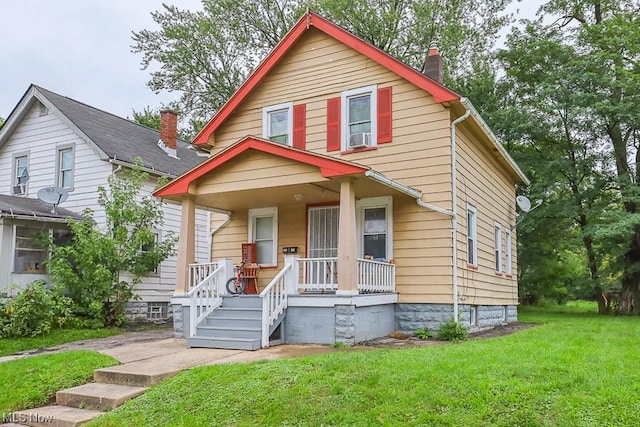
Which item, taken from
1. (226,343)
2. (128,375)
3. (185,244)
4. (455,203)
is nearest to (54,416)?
(128,375)

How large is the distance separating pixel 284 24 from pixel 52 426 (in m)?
24.5

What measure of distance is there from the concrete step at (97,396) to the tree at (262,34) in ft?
65.9

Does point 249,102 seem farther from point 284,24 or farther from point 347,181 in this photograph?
point 284,24

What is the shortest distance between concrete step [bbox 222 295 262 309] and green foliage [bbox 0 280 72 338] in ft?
14.6

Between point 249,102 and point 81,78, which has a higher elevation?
point 81,78

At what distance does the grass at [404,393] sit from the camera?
4.79 meters

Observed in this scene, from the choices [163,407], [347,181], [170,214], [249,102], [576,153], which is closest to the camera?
[163,407]

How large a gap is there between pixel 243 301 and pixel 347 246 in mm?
2388

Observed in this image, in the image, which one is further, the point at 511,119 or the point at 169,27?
the point at 169,27

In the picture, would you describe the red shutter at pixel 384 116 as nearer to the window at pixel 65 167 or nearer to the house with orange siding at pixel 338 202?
the house with orange siding at pixel 338 202

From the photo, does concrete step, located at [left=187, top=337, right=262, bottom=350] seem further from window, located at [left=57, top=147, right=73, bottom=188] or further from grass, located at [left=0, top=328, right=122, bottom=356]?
window, located at [left=57, top=147, right=73, bottom=188]

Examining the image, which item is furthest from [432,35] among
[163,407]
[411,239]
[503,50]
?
[163,407]

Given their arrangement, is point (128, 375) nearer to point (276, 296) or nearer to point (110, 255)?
point (276, 296)

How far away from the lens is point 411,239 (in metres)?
10.9
